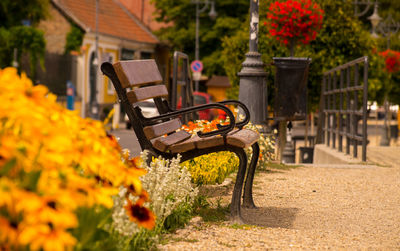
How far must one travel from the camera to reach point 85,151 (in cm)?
301

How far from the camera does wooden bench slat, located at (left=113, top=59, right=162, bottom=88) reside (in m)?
5.50

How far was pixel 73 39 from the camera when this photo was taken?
37656 mm

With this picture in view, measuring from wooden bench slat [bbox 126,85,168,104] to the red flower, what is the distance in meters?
8.68

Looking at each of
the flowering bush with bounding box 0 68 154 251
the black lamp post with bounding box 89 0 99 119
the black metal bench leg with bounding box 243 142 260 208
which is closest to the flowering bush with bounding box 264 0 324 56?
the black metal bench leg with bounding box 243 142 260 208

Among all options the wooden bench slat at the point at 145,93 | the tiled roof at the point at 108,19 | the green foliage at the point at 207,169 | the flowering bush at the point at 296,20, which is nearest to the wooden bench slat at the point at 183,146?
the wooden bench slat at the point at 145,93

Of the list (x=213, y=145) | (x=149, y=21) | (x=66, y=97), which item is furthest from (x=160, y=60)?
(x=213, y=145)

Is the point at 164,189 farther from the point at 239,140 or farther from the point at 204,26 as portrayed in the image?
the point at 204,26

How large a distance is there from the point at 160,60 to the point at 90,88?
10.6 m

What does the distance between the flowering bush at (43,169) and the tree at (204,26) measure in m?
39.7

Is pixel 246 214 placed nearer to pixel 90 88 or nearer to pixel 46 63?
pixel 46 63

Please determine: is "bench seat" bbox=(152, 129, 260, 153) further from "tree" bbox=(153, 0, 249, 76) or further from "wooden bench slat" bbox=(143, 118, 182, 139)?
"tree" bbox=(153, 0, 249, 76)

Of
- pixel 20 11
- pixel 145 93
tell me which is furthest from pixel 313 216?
pixel 20 11

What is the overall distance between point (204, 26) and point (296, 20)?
31239mm

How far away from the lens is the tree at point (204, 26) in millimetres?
43375
